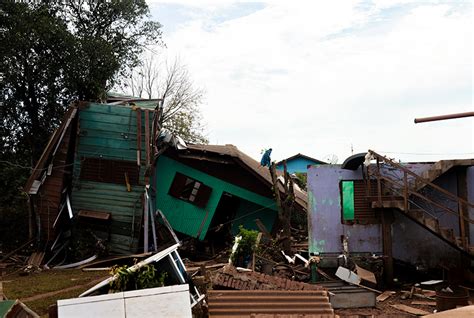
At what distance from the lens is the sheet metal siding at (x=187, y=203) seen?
18.9m

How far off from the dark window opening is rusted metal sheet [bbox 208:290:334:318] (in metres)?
10.2

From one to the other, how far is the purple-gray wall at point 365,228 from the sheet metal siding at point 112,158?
6.36 meters

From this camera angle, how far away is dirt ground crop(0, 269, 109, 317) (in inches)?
410

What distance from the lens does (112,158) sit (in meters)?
16.9

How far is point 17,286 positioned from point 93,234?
14.9 feet

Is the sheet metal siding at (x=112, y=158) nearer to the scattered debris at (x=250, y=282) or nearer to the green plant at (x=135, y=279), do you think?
the scattered debris at (x=250, y=282)

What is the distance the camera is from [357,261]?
1413 cm

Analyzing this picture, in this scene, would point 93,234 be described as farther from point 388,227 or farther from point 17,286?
point 388,227

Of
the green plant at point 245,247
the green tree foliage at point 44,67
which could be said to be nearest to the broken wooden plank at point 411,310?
the green plant at point 245,247

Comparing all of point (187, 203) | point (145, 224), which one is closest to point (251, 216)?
point (187, 203)

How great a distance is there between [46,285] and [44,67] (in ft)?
40.4

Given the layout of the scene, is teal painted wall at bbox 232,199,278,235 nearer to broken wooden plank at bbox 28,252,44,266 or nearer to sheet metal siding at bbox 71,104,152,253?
sheet metal siding at bbox 71,104,152,253

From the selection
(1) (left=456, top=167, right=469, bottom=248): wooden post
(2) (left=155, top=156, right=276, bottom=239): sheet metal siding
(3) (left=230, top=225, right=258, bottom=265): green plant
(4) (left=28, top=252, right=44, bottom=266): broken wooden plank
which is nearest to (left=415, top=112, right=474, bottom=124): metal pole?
(1) (left=456, top=167, right=469, bottom=248): wooden post

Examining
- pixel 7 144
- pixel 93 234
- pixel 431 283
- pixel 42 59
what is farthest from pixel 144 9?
pixel 431 283
